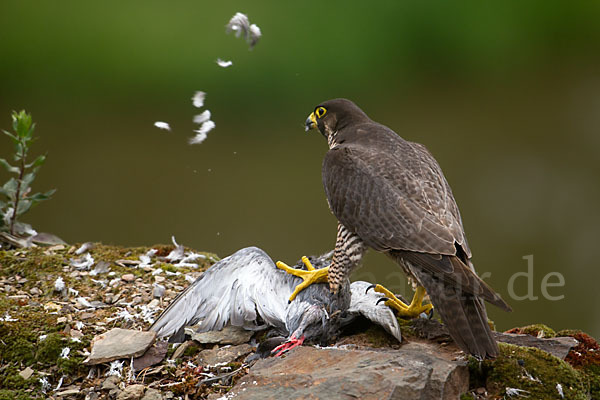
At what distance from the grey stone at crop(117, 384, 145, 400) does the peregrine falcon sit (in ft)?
2.18

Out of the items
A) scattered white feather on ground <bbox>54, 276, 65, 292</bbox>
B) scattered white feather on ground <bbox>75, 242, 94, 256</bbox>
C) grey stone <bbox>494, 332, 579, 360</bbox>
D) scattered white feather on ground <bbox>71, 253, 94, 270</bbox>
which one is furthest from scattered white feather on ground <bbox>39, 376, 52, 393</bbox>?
grey stone <bbox>494, 332, 579, 360</bbox>

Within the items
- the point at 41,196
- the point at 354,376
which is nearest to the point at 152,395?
the point at 354,376

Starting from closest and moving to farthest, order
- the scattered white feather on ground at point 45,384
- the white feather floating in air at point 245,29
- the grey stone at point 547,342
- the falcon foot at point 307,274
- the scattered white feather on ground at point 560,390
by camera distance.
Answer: the scattered white feather on ground at point 560,390 → the scattered white feather on ground at point 45,384 → the grey stone at point 547,342 → the falcon foot at point 307,274 → the white feather floating in air at point 245,29

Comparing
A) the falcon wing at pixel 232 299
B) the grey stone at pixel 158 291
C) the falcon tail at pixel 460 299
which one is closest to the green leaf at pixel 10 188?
the grey stone at pixel 158 291

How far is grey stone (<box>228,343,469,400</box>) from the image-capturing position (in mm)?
1690

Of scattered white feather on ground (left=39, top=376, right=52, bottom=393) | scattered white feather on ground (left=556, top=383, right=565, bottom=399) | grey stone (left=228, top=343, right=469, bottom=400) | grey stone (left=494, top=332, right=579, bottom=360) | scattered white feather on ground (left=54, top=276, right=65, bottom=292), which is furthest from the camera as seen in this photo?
scattered white feather on ground (left=54, top=276, right=65, bottom=292)

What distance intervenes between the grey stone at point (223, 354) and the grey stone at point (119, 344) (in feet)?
0.65

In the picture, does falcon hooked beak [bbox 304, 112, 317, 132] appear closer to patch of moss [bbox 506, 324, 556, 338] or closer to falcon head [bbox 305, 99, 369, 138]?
falcon head [bbox 305, 99, 369, 138]

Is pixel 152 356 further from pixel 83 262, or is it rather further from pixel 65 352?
pixel 83 262

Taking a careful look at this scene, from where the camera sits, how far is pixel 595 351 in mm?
2271

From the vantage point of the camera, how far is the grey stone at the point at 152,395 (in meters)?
2.00

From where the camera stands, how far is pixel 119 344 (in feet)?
7.29

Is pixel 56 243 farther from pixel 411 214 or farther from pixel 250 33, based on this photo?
pixel 411 214

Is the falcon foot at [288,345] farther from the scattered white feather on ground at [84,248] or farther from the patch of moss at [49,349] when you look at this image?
the scattered white feather on ground at [84,248]
